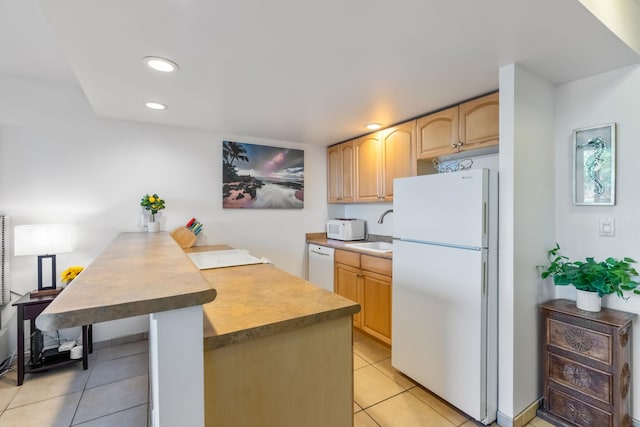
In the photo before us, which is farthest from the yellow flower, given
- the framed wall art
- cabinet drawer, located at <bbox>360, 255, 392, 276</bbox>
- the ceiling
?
the framed wall art

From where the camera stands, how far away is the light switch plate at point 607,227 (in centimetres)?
174

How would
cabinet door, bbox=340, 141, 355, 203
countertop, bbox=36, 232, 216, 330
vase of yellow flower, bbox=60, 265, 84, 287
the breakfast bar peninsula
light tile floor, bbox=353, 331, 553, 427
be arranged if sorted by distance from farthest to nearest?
cabinet door, bbox=340, 141, 355, 203
vase of yellow flower, bbox=60, 265, 84, 287
light tile floor, bbox=353, 331, 553, 427
the breakfast bar peninsula
countertop, bbox=36, 232, 216, 330

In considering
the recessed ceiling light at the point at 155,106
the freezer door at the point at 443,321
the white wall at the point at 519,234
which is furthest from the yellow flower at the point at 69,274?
the white wall at the point at 519,234

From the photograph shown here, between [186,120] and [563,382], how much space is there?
339 centimetres

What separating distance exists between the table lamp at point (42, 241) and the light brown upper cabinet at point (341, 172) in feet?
8.44

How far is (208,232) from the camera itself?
10.4ft

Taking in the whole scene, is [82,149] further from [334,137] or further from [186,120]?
[334,137]

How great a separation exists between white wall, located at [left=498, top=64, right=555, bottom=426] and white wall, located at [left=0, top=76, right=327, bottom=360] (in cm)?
243

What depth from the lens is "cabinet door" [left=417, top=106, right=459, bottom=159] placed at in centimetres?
227

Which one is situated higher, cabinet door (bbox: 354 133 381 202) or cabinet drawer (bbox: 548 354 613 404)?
cabinet door (bbox: 354 133 381 202)

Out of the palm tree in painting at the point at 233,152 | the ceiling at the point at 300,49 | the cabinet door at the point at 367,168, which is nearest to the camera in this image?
the ceiling at the point at 300,49

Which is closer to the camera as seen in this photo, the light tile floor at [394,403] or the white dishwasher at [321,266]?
the light tile floor at [394,403]

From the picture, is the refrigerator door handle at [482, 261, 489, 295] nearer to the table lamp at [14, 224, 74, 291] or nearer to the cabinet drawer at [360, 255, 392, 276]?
the cabinet drawer at [360, 255, 392, 276]

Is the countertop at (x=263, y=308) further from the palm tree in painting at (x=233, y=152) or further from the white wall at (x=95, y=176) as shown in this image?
the palm tree in painting at (x=233, y=152)
